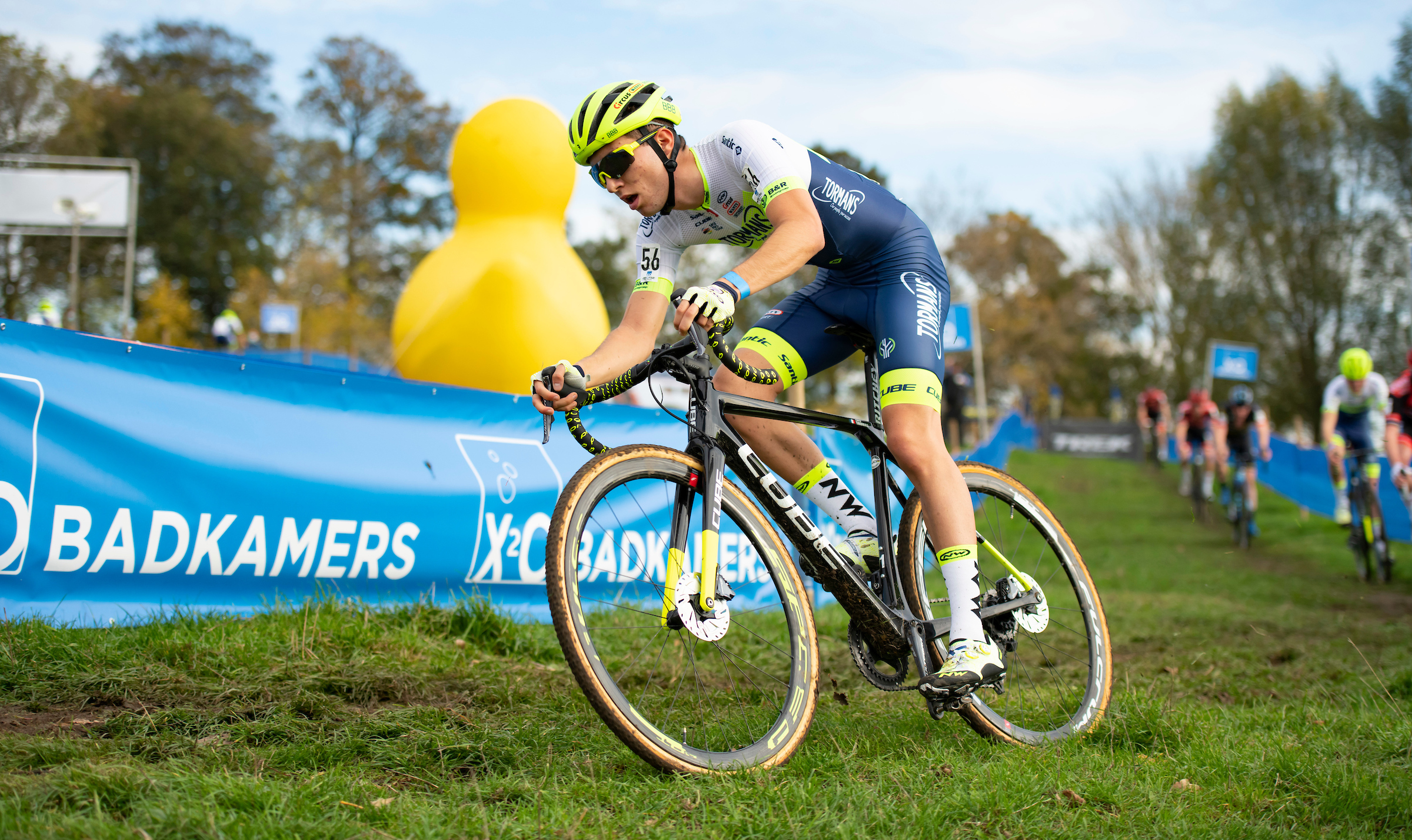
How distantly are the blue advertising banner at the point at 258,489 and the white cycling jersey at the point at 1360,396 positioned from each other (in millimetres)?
8188

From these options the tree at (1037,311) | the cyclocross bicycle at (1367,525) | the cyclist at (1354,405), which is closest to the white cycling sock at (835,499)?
the cyclist at (1354,405)

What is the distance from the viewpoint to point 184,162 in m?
44.1

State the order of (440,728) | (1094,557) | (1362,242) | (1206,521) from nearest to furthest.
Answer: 1. (440,728)
2. (1094,557)
3. (1206,521)
4. (1362,242)

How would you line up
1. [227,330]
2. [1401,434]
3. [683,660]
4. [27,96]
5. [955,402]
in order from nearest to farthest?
1. [683,660]
2. [1401,434]
3. [227,330]
4. [955,402]
5. [27,96]

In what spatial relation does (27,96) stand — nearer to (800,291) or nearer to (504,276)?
(504,276)

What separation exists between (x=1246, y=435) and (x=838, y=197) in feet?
46.2

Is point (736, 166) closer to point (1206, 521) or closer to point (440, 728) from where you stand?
point (440, 728)

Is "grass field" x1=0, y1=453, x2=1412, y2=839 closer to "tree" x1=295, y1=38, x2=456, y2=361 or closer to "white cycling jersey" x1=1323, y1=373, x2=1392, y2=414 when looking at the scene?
"white cycling jersey" x1=1323, y1=373, x2=1392, y2=414

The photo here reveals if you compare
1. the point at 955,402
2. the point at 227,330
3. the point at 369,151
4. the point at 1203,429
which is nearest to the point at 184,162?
the point at 369,151

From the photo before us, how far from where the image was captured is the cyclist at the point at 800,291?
3.14 m

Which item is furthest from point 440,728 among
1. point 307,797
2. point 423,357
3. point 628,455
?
point 423,357

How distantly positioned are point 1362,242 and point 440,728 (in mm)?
46878

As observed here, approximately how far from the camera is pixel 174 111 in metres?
43.9

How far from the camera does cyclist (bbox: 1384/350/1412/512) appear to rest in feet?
32.0
